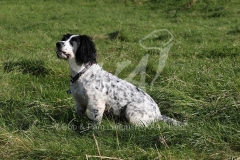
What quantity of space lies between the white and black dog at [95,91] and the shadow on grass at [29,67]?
2179mm

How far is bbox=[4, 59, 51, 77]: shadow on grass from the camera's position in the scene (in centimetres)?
743

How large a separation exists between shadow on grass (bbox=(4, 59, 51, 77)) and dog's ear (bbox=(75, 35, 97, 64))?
2.18 metres

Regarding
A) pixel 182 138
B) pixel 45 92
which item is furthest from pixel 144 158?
pixel 45 92

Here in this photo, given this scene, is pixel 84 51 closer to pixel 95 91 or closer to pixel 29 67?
pixel 95 91

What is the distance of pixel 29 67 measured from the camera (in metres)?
7.66

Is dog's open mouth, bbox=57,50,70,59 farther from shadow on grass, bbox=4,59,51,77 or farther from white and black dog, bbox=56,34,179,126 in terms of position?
shadow on grass, bbox=4,59,51,77

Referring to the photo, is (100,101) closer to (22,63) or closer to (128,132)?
(128,132)

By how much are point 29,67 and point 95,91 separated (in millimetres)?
2898

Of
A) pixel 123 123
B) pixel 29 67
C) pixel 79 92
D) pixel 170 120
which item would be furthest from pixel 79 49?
pixel 29 67

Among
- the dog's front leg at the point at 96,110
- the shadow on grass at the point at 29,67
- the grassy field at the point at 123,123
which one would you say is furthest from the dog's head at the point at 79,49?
the shadow on grass at the point at 29,67

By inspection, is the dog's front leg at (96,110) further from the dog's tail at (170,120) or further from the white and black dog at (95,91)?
the dog's tail at (170,120)

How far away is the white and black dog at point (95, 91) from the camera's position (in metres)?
5.15

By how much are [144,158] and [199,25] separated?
12.7 metres

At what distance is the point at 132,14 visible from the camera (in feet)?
65.4
